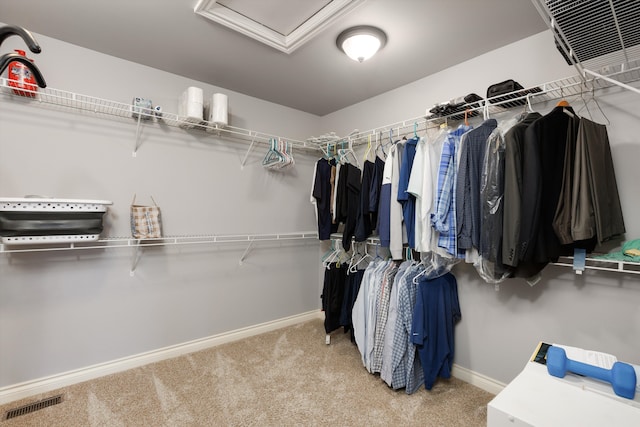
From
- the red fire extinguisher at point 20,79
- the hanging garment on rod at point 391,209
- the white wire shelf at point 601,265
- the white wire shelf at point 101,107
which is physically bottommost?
the white wire shelf at point 601,265

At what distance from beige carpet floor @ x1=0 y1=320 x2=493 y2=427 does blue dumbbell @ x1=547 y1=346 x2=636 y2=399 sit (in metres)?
0.99

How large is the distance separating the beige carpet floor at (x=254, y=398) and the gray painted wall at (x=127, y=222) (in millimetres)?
293

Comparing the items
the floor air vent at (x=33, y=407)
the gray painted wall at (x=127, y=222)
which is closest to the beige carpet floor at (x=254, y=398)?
the floor air vent at (x=33, y=407)

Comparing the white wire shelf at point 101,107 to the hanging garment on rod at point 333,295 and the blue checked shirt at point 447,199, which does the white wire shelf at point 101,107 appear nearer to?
the hanging garment on rod at point 333,295

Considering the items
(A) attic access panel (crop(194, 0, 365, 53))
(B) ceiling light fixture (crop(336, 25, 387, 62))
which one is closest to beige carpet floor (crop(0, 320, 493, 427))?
(B) ceiling light fixture (crop(336, 25, 387, 62))

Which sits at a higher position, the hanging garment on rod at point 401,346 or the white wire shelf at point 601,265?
the white wire shelf at point 601,265

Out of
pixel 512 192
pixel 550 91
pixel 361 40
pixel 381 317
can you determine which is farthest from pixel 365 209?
pixel 550 91

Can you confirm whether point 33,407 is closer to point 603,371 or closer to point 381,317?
point 381,317

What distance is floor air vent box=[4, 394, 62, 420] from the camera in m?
1.74

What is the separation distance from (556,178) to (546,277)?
66 cm

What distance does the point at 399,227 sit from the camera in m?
2.12

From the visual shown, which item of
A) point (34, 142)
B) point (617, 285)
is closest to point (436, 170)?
point (617, 285)

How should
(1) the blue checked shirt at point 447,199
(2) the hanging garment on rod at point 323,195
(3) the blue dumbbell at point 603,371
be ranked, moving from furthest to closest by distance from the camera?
(2) the hanging garment on rod at point 323,195 < (1) the blue checked shirt at point 447,199 < (3) the blue dumbbell at point 603,371

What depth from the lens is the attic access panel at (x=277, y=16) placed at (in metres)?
1.67
